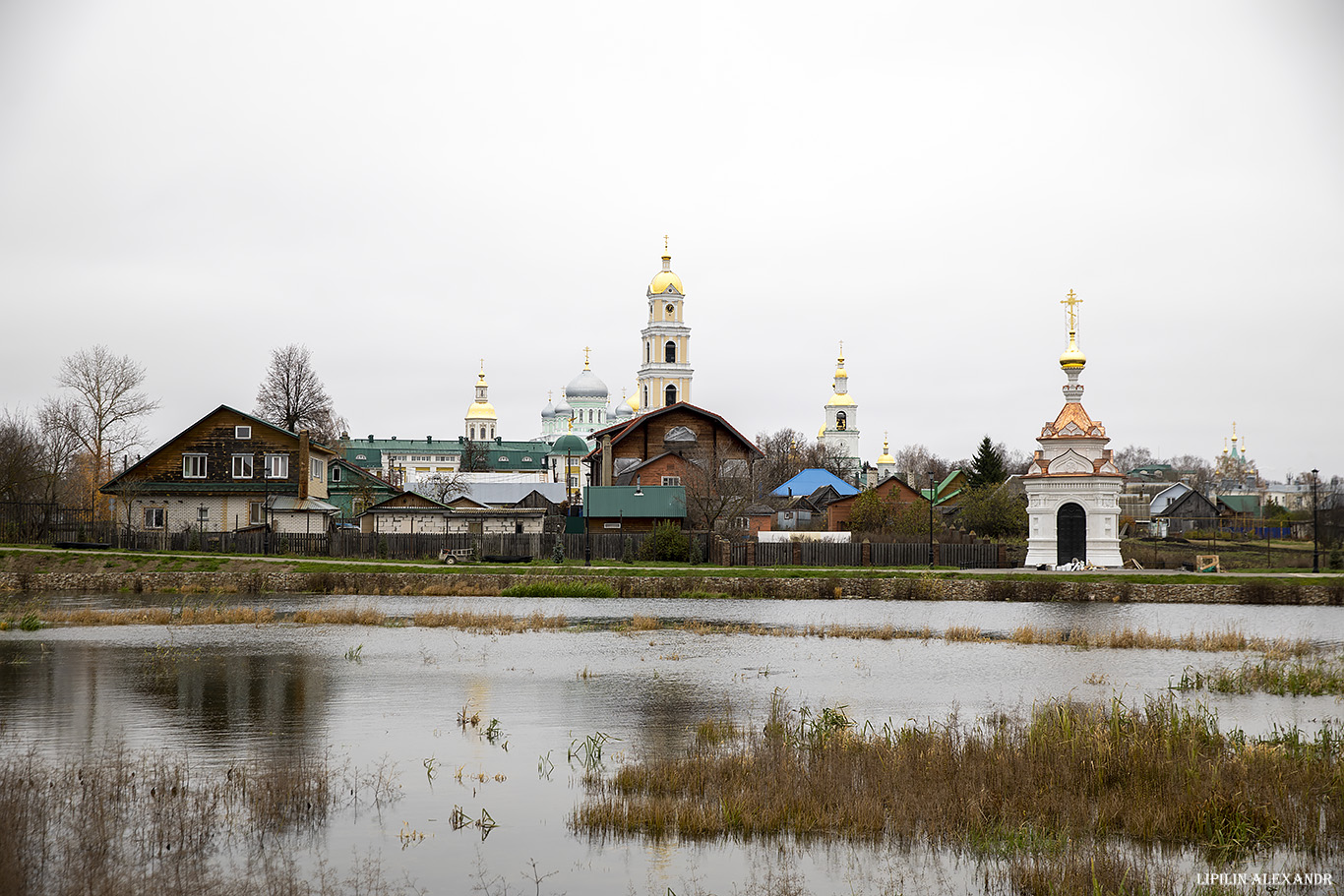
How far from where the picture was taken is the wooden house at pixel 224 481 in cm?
6072

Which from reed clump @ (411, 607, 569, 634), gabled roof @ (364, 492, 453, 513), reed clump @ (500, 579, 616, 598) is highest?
gabled roof @ (364, 492, 453, 513)

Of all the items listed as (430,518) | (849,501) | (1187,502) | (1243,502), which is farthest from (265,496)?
(1243,502)

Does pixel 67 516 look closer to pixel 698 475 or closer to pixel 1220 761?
pixel 698 475

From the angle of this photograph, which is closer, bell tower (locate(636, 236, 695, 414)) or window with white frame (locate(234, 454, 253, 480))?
window with white frame (locate(234, 454, 253, 480))

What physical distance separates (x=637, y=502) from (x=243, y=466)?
21.3m

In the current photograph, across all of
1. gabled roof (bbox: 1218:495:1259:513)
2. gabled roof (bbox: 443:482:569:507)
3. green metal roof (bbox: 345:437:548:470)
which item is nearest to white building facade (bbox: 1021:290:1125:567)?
gabled roof (bbox: 443:482:569:507)

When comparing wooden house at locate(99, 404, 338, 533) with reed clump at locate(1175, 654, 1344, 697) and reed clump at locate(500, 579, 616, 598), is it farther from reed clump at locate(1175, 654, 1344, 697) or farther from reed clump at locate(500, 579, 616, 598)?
reed clump at locate(1175, 654, 1344, 697)

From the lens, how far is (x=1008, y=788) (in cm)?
1410

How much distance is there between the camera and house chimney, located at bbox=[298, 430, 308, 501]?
203 ft

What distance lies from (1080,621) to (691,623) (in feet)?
41.3

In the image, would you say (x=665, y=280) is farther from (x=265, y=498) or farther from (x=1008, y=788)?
(x=1008, y=788)

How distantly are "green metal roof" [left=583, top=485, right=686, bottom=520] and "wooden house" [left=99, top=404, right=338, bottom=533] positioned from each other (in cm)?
1455

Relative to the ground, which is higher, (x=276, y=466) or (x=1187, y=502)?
(x=276, y=466)

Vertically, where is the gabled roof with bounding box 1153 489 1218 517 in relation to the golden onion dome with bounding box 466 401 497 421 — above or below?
below
